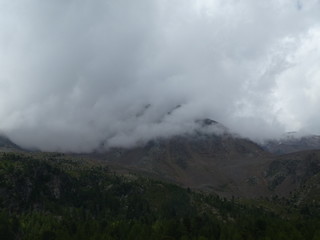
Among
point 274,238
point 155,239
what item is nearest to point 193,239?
point 155,239

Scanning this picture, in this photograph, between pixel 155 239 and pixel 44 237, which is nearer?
pixel 155 239

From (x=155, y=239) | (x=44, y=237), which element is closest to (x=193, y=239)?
(x=155, y=239)

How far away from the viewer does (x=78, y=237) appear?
188 metres

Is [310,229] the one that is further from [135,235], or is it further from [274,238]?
[135,235]

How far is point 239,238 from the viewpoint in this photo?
171625mm

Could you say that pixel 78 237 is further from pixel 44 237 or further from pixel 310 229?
pixel 310 229

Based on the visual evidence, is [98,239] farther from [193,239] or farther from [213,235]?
[213,235]

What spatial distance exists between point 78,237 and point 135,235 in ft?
91.8

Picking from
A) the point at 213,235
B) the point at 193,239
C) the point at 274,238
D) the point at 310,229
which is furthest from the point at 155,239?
the point at 310,229

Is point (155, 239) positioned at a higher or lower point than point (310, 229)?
lower

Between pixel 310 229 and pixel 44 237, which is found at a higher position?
pixel 310 229

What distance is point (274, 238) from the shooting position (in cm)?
16838

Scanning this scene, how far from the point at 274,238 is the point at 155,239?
171 ft

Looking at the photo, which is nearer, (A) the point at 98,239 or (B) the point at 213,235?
(A) the point at 98,239
